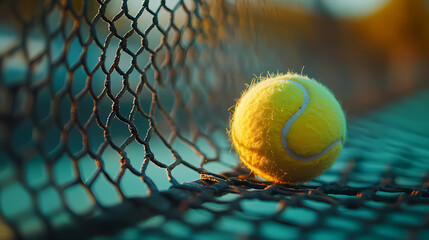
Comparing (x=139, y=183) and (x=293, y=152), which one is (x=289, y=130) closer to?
(x=293, y=152)

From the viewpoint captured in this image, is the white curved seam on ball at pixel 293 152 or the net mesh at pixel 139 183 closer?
the net mesh at pixel 139 183

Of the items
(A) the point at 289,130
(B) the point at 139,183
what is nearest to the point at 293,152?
(A) the point at 289,130

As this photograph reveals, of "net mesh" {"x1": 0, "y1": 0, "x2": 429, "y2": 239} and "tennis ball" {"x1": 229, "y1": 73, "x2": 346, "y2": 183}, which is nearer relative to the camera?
"net mesh" {"x1": 0, "y1": 0, "x2": 429, "y2": 239}

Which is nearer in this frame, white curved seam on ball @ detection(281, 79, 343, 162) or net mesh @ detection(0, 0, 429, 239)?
net mesh @ detection(0, 0, 429, 239)

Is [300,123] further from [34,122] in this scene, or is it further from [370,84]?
[370,84]

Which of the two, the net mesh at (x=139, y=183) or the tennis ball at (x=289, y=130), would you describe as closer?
the net mesh at (x=139, y=183)

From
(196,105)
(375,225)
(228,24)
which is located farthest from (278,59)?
(375,225)

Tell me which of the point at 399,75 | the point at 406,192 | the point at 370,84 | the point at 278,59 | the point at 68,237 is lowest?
the point at 68,237

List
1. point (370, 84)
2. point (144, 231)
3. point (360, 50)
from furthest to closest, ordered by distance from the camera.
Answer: point (360, 50), point (370, 84), point (144, 231)
